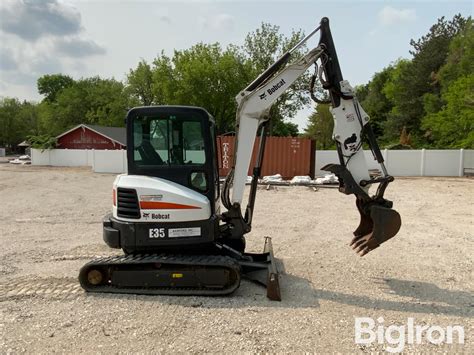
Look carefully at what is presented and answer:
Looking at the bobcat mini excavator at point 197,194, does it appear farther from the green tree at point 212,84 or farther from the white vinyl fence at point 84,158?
the green tree at point 212,84

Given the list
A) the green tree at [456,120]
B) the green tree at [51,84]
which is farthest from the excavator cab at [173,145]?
the green tree at [51,84]

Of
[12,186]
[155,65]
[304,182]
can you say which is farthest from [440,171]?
[155,65]

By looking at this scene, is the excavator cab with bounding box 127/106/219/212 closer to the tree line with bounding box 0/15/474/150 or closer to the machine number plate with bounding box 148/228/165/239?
the machine number plate with bounding box 148/228/165/239

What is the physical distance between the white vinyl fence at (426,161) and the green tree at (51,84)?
71.1 metres

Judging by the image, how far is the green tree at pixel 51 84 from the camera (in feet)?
255

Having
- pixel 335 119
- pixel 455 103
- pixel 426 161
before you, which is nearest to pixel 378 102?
pixel 455 103

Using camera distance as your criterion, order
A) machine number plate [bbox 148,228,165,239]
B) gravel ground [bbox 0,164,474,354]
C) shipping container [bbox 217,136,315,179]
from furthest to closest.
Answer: shipping container [bbox 217,136,315,179] < machine number plate [bbox 148,228,165,239] < gravel ground [bbox 0,164,474,354]

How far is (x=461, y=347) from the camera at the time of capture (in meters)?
3.71

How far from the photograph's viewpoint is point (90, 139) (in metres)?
39.6

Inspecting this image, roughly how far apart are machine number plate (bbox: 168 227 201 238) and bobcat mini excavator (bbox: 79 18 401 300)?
0.04 ft

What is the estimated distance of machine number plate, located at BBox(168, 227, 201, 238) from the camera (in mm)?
4969

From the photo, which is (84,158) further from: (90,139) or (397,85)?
(397,85)

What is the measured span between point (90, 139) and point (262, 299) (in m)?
38.6

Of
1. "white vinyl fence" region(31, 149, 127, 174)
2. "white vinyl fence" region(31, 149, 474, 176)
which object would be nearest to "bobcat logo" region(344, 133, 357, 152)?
"white vinyl fence" region(31, 149, 474, 176)
